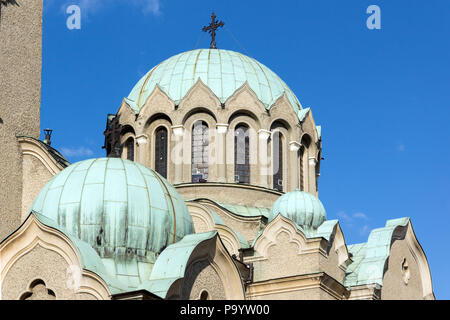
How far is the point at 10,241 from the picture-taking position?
61.9 feet

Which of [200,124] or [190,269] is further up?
[200,124]

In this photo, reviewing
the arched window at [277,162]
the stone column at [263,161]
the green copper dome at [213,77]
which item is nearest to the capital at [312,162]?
the arched window at [277,162]

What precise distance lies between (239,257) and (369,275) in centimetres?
317

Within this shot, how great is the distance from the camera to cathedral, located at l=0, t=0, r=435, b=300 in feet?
61.6

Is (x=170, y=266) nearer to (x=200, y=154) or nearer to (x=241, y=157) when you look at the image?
(x=200, y=154)

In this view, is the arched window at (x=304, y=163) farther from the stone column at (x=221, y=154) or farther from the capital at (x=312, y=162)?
the stone column at (x=221, y=154)

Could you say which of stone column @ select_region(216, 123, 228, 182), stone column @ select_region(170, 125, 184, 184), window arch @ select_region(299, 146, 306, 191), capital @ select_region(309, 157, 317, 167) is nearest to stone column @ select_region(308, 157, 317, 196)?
capital @ select_region(309, 157, 317, 167)

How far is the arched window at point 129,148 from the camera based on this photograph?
3047cm

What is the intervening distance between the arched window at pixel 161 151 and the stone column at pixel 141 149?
282mm

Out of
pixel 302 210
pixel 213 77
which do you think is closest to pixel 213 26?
pixel 213 77

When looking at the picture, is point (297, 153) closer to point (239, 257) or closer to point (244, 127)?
point (244, 127)

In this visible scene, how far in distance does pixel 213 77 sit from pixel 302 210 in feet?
22.2
